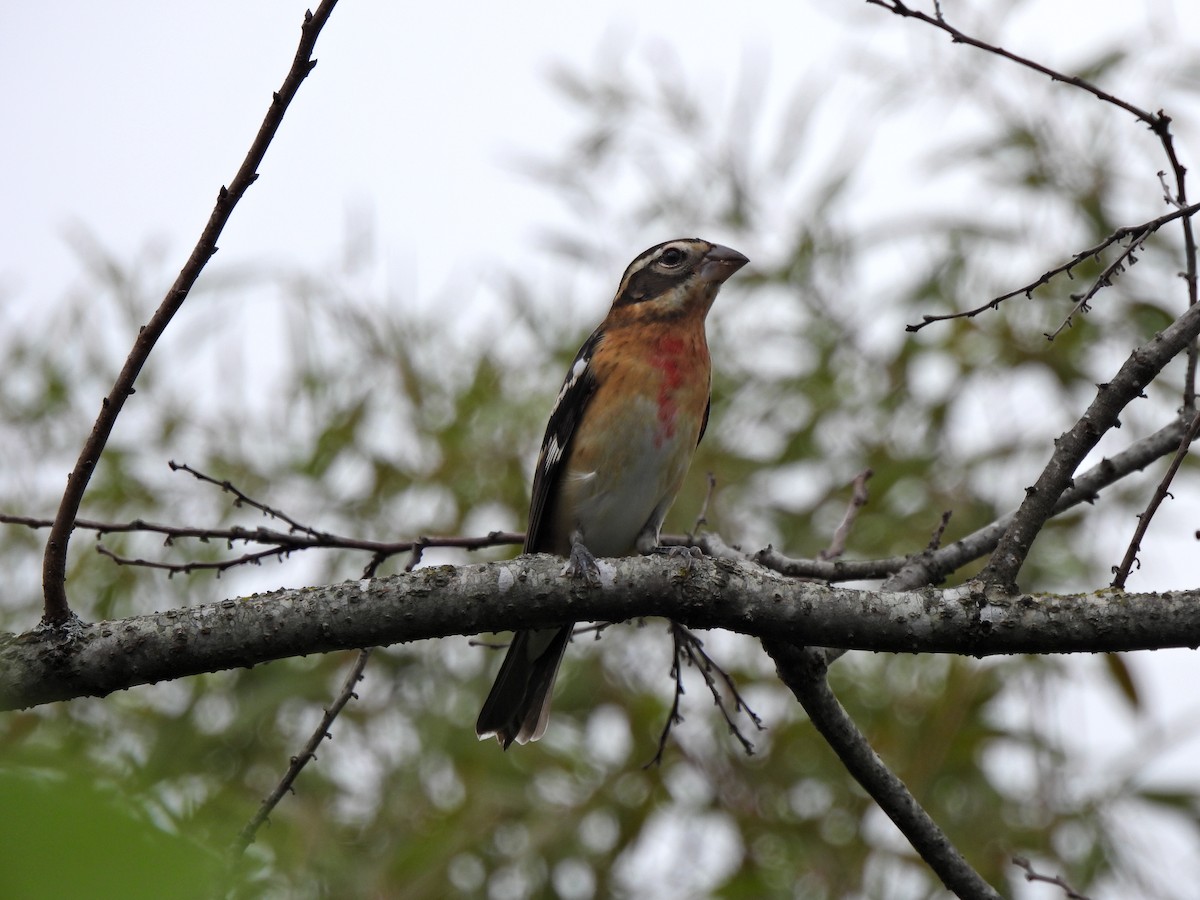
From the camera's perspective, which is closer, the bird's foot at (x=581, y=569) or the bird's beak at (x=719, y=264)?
the bird's foot at (x=581, y=569)

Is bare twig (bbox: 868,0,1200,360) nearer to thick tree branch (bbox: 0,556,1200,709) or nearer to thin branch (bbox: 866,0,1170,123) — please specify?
thin branch (bbox: 866,0,1170,123)

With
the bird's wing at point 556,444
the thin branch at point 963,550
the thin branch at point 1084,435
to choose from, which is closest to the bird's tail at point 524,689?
the bird's wing at point 556,444

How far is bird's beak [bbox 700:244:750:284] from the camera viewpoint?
5.50 meters

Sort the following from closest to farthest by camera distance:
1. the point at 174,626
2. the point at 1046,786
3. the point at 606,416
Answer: the point at 174,626, the point at 606,416, the point at 1046,786

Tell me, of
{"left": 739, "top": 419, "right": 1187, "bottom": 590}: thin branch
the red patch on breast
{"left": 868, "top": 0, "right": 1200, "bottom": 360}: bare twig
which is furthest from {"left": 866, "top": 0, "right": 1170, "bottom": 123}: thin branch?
the red patch on breast

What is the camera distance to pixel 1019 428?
7.08 meters

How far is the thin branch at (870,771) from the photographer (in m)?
3.36

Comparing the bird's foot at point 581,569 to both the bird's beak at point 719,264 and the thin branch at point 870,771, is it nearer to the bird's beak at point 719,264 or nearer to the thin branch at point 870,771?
the thin branch at point 870,771

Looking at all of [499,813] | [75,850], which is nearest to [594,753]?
[499,813]

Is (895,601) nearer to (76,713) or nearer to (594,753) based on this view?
(594,753)

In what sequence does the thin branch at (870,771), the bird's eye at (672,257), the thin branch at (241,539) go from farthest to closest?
the bird's eye at (672,257) < the thin branch at (241,539) < the thin branch at (870,771)

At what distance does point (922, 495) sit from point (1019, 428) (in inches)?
26.9

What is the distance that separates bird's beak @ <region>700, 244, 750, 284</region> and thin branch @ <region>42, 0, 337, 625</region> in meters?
3.10

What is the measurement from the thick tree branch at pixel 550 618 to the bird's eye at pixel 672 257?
2576 mm
